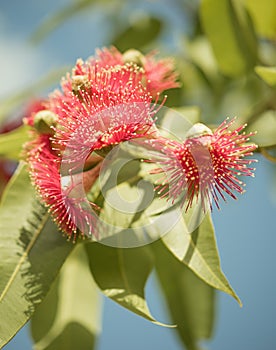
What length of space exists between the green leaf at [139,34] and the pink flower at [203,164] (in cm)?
101

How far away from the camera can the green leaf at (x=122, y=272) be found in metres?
1.00

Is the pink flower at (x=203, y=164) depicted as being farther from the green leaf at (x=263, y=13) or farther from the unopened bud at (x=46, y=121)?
the green leaf at (x=263, y=13)

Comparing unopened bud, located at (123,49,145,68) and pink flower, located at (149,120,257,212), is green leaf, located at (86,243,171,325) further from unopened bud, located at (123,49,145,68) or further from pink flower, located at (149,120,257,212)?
unopened bud, located at (123,49,145,68)

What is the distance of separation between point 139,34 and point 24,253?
3.64 ft

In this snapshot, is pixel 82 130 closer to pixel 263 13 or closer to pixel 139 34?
pixel 263 13

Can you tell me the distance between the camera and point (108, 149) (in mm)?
936

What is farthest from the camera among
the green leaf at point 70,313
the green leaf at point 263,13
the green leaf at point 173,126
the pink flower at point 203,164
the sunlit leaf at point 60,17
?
the sunlit leaf at point 60,17

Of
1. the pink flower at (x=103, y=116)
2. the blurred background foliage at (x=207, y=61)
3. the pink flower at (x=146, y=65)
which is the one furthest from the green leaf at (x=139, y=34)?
the pink flower at (x=103, y=116)

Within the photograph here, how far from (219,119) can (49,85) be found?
0.57 meters

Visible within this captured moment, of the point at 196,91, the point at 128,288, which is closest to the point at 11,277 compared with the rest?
the point at 128,288

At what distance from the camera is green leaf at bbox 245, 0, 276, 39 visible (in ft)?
4.64

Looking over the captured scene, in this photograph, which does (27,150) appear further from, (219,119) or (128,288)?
(219,119)

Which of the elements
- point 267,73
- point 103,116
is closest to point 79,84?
point 103,116

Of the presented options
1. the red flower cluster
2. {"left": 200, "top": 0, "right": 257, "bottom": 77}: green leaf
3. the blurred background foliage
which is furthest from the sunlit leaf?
the red flower cluster
